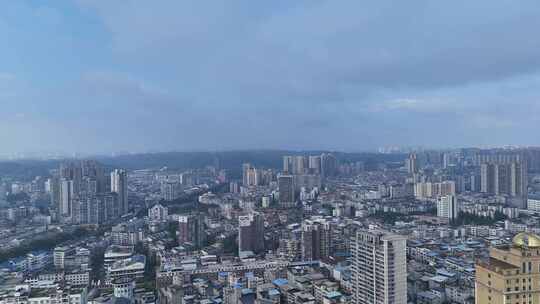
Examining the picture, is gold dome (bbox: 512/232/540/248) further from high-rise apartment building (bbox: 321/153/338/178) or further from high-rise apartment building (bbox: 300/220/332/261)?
high-rise apartment building (bbox: 321/153/338/178)

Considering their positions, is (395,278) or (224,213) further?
(224,213)

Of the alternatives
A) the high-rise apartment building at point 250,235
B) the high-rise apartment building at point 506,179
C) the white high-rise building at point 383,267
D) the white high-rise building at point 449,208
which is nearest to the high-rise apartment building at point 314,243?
the high-rise apartment building at point 250,235

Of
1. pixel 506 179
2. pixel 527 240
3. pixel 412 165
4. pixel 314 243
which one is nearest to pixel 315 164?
pixel 412 165

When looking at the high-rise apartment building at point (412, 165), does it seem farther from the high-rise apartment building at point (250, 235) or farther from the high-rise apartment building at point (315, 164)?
the high-rise apartment building at point (250, 235)

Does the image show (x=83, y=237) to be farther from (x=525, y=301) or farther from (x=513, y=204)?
(x=513, y=204)

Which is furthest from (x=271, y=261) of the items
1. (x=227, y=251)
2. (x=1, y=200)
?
(x=1, y=200)

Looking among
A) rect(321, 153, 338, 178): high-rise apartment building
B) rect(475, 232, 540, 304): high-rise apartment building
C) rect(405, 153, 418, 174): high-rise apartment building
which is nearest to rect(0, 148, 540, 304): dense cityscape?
rect(475, 232, 540, 304): high-rise apartment building
